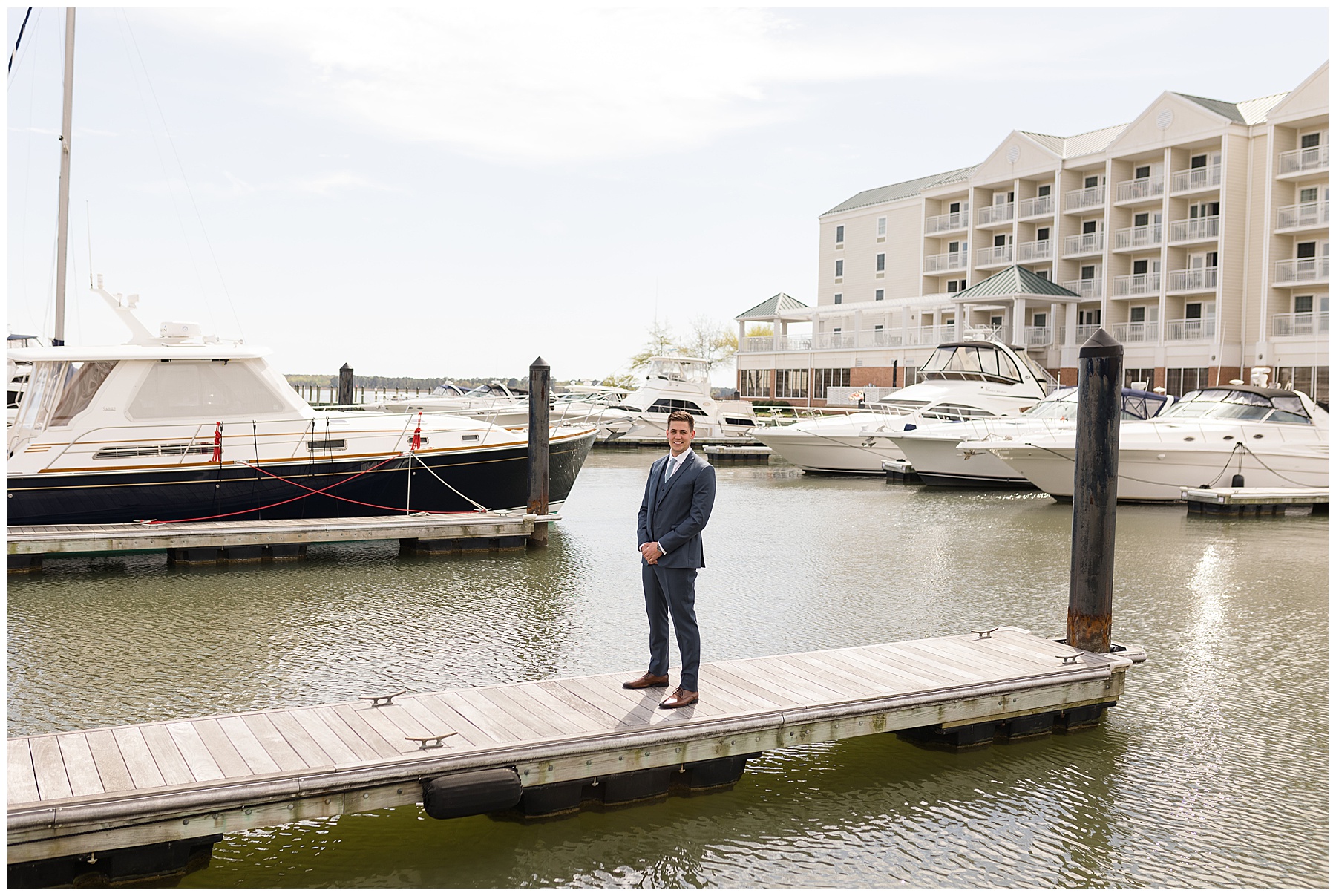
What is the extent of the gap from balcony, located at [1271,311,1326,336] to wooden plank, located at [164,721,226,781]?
1654 inches

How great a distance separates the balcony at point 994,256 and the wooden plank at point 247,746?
49005mm

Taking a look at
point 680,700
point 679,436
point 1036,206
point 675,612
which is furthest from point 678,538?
point 1036,206

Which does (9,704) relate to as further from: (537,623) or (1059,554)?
(1059,554)

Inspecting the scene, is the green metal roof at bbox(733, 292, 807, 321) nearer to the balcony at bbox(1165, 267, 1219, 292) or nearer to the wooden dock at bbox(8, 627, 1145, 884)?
the balcony at bbox(1165, 267, 1219, 292)

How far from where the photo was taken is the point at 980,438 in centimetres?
2564

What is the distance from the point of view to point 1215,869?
5.46 m

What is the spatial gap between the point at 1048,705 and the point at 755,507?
1468 centimetres

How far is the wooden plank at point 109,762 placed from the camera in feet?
16.2

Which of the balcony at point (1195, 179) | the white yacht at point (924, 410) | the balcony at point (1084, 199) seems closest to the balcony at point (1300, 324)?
the balcony at point (1195, 179)

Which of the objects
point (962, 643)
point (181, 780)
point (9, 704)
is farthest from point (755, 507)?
point (181, 780)

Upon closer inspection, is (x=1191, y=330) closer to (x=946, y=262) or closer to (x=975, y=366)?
(x=946, y=262)

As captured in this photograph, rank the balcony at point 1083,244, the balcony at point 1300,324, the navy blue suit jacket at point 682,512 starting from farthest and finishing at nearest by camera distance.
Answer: the balcony at point 1083,244, the balcony at point 1300,324, the navy blue suit jacket at point 682,512

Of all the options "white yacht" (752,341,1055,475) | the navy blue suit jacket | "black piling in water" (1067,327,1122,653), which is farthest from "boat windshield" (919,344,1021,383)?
the navy blue suit jacket

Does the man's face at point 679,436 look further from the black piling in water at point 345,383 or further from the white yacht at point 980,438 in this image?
the black piling in water at point 345,383
